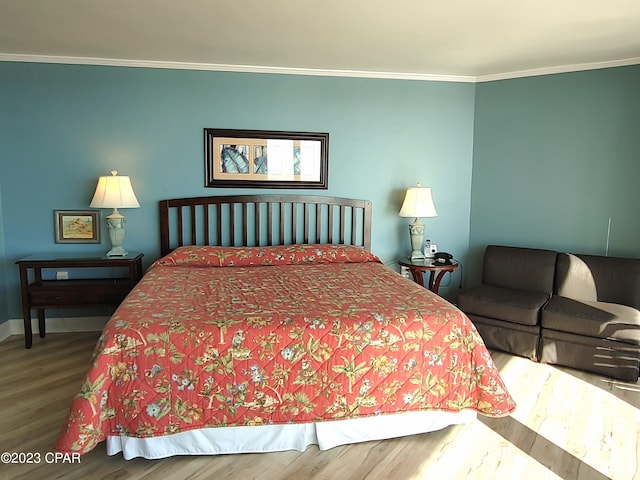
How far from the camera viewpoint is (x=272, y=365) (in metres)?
2.14

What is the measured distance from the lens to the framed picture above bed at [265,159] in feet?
13.3

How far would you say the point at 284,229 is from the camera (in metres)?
4.16

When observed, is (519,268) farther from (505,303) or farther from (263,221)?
(263,221)

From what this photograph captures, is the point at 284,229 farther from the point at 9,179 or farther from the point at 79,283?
the point at 9,179

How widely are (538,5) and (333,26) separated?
1212 mm

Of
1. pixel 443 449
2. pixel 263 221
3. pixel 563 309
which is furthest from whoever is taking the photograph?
pixel 263 221

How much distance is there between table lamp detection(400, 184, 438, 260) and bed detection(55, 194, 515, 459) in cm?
148

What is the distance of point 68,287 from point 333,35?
2746 mm

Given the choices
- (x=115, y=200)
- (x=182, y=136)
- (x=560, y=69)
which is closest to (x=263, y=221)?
(x=182, y=136)

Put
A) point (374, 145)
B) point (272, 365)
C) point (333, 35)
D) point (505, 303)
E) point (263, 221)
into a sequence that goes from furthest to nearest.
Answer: point (374, 145)
point (263, 221)
point (505, 303)
point (333, 35)
point (272, 365)

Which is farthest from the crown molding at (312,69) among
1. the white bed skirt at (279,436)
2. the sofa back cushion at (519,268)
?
the white bed skirt at (279,436)

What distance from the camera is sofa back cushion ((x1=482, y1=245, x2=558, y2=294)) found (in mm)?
3809

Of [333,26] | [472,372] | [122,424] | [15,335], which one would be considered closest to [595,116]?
[333,26]

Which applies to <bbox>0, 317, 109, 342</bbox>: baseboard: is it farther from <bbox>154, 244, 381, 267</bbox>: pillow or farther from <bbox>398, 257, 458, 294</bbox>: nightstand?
<bbox>398, 257, 458, 294</bbox>: nightstand
